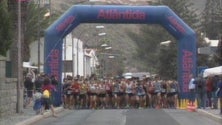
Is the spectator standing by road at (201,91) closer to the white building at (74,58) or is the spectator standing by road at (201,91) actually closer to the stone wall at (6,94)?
the stone wall at (6,94)

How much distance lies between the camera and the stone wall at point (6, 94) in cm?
2702

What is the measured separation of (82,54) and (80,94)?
54808 mm

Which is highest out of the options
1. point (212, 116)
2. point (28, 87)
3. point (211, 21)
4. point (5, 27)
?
point (211, 21)

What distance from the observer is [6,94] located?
27938mm

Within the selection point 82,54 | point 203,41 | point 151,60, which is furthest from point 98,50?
point 203,41

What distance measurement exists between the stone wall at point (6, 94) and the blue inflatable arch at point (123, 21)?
28.7ft

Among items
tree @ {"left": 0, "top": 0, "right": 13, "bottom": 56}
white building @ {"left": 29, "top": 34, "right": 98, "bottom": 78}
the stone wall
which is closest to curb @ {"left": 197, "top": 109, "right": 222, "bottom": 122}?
the stone wall

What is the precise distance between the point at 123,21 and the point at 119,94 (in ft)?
13.8

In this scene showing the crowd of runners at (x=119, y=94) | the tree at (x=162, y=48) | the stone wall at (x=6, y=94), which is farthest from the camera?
the tree at (x=162, y=48)

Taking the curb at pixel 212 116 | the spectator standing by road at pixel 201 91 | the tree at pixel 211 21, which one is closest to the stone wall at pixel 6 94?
the curb at pixel 212 116

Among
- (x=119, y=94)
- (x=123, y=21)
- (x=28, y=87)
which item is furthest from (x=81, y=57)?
(x=28, y=87)

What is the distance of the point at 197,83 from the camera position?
116 feet

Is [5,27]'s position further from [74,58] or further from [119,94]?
[74,58]

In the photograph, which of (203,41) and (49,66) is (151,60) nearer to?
(203,41)
